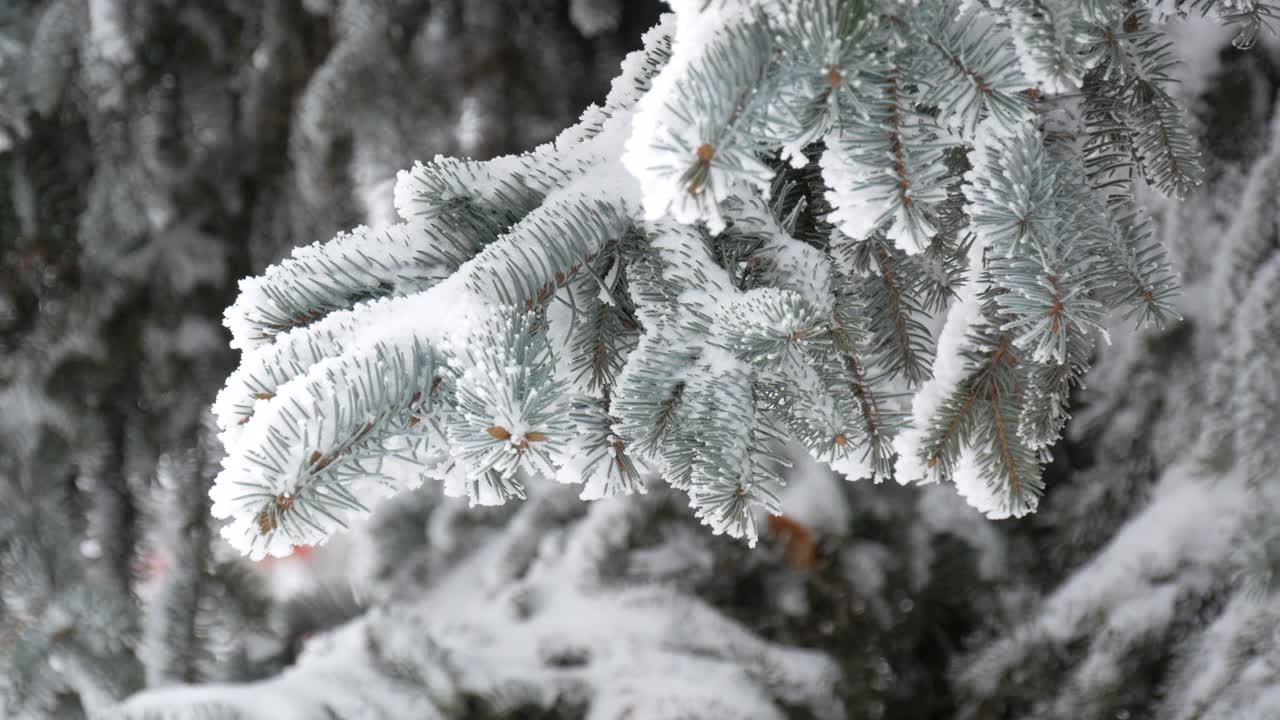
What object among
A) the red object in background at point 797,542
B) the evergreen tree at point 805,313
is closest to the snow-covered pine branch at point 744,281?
the evergreen tree at point 805,313

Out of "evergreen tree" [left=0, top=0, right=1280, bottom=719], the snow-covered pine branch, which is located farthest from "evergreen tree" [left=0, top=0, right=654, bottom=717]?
the snow-covered pine branch

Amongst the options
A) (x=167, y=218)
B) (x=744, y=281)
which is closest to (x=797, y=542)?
(x=744, y=281)

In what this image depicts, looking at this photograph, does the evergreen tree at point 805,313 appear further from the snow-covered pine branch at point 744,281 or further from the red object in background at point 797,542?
the red object in background at point 797,542

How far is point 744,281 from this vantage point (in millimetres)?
603

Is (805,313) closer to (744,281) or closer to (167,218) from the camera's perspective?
(744,281)

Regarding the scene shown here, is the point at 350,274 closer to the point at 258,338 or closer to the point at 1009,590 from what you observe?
the point at 258,338

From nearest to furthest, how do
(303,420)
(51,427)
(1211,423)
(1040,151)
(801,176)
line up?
1. (303,420)
2. (1040,151)
3. (801,176)
4. (1211,423)
5. (51,427)

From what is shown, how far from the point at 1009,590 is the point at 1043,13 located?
1.53 metres

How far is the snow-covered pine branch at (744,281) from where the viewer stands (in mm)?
447

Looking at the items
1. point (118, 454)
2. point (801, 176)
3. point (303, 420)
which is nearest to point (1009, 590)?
point (801, 176)

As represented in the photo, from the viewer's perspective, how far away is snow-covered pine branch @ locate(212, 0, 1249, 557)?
45 cm

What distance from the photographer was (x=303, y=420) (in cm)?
44

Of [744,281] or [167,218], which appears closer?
[744,281]

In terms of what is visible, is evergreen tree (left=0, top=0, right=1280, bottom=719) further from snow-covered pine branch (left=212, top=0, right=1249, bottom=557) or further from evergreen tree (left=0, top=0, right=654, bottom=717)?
evergreen tree (left=0, top=0, right=654, bottom=717)
